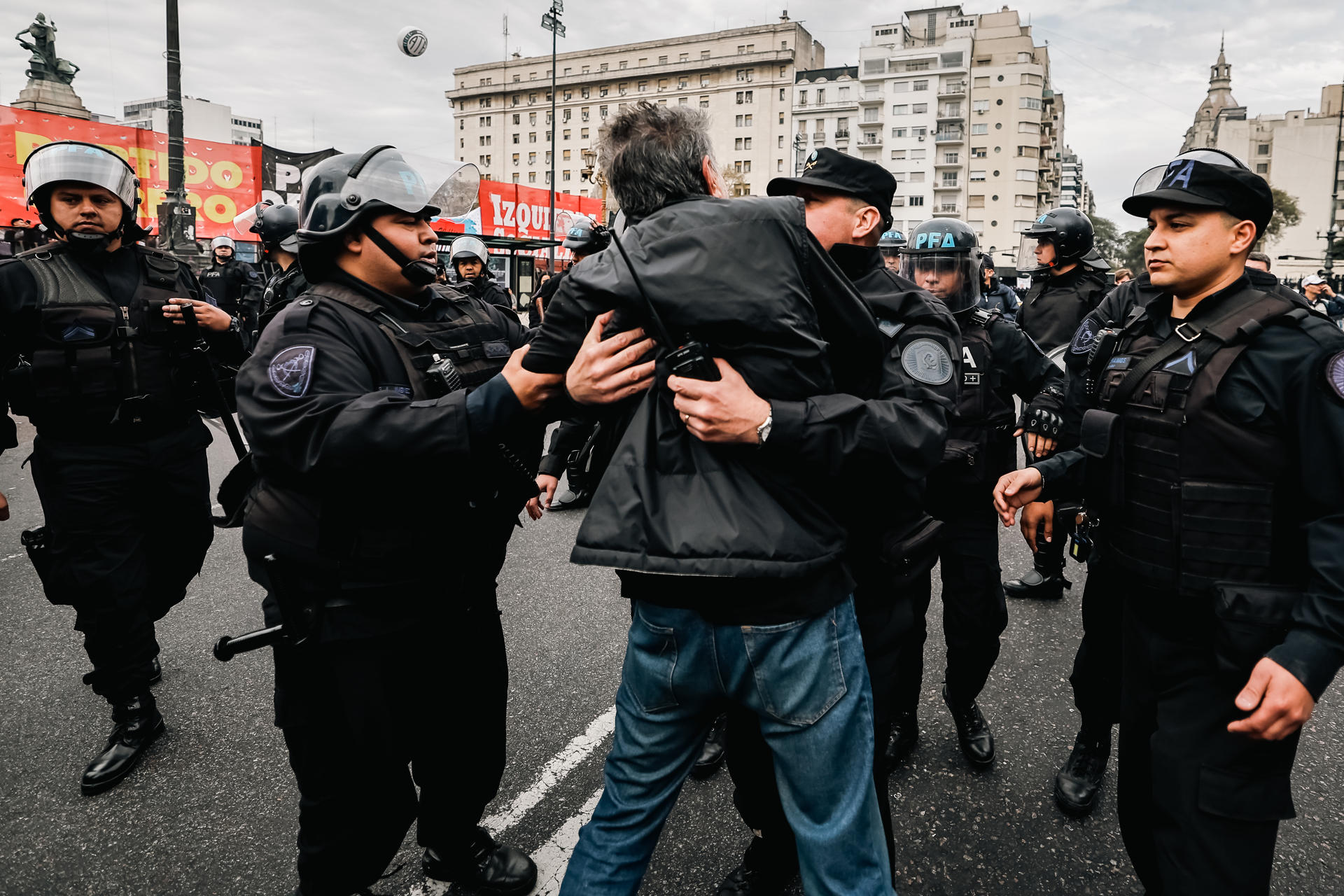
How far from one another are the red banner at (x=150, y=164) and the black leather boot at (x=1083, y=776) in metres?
14.6

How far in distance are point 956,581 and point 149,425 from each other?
131 inches

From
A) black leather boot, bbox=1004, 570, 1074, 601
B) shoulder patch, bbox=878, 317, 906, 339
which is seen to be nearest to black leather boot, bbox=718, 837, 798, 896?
shoulder patch, bbox=878, 317, 906, 339

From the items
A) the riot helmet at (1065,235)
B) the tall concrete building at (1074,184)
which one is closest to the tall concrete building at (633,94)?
the tall concrete building at (1074,184)

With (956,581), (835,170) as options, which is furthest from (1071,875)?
(835,170)

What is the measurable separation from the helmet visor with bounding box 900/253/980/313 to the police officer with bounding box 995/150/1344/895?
113 cm

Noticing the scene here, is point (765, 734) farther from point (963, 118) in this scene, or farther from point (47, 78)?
point (963, 118)

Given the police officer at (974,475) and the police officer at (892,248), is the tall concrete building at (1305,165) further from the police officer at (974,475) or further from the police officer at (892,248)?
the police officer at (974,475)

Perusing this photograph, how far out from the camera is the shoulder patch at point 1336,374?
1738 millimetres

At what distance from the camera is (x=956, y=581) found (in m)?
3.17

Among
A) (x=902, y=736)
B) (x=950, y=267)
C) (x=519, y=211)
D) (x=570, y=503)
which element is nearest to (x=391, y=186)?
(x=950, y=267)

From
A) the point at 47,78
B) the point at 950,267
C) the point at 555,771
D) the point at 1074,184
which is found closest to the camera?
the point at 555,771

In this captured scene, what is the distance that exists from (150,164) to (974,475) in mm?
17763

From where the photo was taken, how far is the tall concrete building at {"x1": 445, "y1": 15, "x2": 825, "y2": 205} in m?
80.7

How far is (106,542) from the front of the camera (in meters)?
3.10
